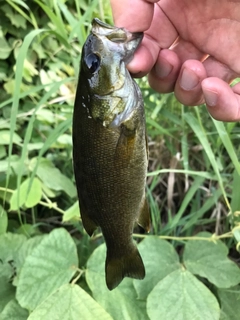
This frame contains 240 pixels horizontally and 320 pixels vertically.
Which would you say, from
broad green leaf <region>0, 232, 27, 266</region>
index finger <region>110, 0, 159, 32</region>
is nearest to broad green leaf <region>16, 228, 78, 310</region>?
broad green leaf <region>0, 232, 27, 266</region>

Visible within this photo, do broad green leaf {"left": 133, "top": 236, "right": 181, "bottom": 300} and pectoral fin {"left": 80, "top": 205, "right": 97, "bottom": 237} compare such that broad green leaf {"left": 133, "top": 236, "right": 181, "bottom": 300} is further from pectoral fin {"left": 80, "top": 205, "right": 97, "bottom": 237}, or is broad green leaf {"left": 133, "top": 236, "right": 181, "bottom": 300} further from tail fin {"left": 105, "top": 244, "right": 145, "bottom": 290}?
pectoral fin {"left": 80, "top": 205, "right": 97, "bottom": 237}

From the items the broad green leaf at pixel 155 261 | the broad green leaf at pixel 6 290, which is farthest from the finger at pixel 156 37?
the broad green leaf at pixel 6 290

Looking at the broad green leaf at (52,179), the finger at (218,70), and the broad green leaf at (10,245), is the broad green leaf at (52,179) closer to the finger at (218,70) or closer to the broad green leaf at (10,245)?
the broad green leaf at (10,245)

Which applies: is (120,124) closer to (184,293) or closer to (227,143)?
(227,143)

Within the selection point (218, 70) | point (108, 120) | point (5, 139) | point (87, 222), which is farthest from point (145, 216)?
point (5, 139)

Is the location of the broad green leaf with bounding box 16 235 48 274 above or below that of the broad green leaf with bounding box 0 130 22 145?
below

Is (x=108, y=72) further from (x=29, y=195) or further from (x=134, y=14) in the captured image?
(x=29, y=195)
